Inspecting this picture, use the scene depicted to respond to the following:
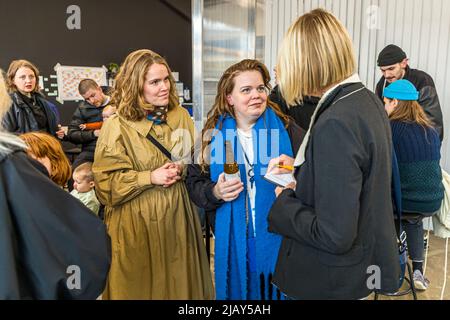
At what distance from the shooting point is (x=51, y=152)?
1594 millimetres

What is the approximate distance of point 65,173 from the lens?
1.62m

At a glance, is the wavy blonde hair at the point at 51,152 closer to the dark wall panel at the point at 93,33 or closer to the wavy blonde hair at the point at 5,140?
the wavy blonde hair at the point at 5,140

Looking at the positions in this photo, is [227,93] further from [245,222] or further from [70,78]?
[70,78]

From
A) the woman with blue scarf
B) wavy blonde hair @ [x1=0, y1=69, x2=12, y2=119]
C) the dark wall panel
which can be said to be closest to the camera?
wavy blonde hair @ [x1=0, y1=69, x2=12, y2=119]

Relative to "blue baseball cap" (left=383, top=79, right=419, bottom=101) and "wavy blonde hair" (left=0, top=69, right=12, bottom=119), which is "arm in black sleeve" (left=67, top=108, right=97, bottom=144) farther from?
"wavy blonde hair" (left=0, top=69, right=12, bottom=119)

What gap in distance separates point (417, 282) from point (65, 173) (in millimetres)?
2750

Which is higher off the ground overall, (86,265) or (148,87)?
(148,87)

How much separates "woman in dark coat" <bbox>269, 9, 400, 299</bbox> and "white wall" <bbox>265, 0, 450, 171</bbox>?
360 centimetres

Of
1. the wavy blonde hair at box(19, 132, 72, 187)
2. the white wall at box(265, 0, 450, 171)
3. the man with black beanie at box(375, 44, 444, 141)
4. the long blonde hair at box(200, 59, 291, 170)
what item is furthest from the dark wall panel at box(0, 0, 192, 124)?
the long blonde hair at box(200, 59, 291, 170)

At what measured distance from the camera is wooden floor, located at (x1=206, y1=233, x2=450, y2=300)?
9.73ft

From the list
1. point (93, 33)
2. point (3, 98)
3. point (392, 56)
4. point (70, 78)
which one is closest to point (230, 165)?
point (3, 98)
